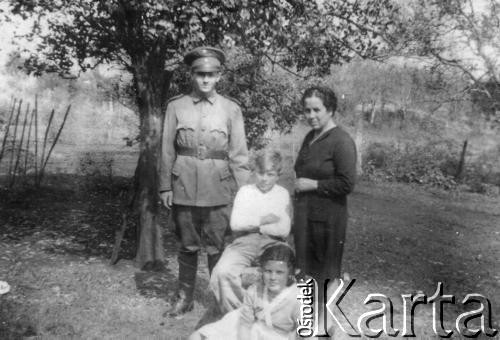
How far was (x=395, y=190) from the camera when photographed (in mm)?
14164

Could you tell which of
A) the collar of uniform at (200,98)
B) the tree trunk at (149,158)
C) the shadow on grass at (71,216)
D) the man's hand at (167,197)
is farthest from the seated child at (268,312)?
the shadow on grass at (71,216)

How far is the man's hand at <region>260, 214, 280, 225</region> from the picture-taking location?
3.46 metres

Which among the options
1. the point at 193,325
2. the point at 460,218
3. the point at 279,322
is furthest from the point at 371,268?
the point at 460,218

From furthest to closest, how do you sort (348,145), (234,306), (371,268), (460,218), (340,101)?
(340,101) < (460,218) < (371,268) < (234,306) < (348,145)

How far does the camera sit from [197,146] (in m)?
3.85

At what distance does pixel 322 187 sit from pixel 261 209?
58 centimetres

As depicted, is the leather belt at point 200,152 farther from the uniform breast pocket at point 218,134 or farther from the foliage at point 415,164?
the foliage at point 415,164

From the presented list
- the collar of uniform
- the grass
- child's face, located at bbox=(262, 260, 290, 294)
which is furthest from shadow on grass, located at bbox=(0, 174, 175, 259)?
child's face, located at bbox=(262, 260, 290, 294)

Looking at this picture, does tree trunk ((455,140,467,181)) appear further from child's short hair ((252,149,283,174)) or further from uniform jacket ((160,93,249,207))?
child's short hair ((252,149,283,174))

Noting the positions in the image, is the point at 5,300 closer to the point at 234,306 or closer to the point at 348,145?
the point at 234,306

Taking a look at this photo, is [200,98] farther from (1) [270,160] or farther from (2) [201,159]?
(1) [270,160]

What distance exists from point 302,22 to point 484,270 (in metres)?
3.92

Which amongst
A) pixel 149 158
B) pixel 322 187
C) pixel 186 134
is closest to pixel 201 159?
pixel 186 134

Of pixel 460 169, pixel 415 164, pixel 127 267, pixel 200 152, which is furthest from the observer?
pixel 415 164
